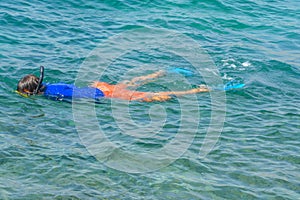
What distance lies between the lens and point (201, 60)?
1245 centimetres

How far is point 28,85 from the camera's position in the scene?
929 centimetres

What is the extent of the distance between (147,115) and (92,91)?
51.1 inches

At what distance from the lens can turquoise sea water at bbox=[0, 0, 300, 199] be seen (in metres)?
6.67

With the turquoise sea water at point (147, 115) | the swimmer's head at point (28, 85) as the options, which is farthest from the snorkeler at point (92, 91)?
the turquoise sea water at point (147, 115)

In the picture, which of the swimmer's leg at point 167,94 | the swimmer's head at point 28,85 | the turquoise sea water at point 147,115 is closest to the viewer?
the turquoise sea water at point 147,115

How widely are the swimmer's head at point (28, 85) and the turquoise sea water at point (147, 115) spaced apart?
20 centimetres

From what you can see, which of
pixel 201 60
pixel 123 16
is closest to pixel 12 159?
pixel 201 60

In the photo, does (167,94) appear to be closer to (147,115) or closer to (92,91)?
(147,115)

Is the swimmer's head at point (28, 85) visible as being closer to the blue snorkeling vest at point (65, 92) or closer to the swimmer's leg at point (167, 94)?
the blue snorkeling vest at point (65, 92)

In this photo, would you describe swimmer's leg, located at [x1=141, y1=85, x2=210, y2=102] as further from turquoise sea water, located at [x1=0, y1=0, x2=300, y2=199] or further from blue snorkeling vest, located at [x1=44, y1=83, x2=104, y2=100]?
blue snorkeling vest, located at [x1=44, y1=83, x2=104, y2=100]

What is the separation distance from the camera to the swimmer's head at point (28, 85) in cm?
927

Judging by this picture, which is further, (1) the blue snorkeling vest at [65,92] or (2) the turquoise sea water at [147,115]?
(1) the blue snorkeling vest at [65,92]

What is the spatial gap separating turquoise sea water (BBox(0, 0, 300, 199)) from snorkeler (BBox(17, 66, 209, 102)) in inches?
8.2

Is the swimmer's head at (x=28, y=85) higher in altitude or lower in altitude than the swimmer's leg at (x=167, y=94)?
higher
